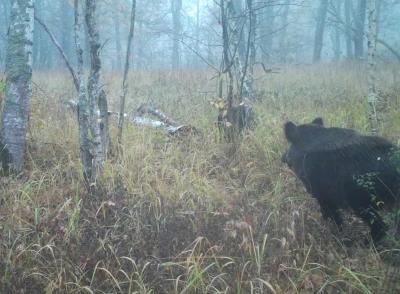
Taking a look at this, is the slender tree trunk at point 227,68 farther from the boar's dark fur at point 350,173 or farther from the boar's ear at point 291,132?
the boar's dark fur at point 350,173

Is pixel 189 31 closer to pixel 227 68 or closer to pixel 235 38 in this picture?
pixel 235 38

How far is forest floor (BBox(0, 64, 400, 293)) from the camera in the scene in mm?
3301

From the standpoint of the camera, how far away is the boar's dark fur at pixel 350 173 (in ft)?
12.3

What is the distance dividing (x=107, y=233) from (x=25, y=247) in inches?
28.1

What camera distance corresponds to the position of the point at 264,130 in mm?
6391

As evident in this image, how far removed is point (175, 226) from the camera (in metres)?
3.98

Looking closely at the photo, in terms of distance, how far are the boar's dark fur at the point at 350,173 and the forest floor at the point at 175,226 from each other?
280 millimetres

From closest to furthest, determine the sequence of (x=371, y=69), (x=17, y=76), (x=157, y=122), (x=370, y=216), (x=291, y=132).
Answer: (x=370, y=216) < (x=291, y=132) < (x=17, y=76) < (x=371, y=69) < (x=157, y=122)

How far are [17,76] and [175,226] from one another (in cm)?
301

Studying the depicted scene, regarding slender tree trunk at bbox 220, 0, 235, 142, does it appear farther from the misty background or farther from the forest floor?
the misty background

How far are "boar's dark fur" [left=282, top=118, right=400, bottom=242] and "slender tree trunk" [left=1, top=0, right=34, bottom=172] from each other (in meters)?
3.49

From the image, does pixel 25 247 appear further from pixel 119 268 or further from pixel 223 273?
pixel 223 273

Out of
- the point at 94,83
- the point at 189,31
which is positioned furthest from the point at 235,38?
the point at 189,31

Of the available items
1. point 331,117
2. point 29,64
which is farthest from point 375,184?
point 29,64
